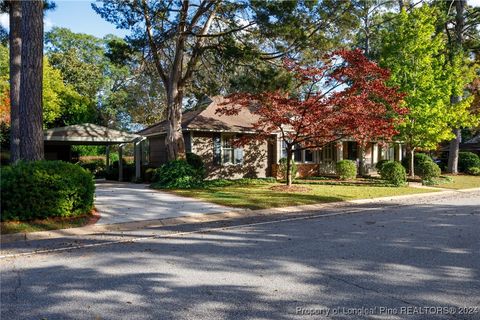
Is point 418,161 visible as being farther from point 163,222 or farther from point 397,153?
point 163,222

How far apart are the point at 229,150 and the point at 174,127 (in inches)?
170

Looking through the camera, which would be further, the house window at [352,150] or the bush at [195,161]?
the house window at [352,150]

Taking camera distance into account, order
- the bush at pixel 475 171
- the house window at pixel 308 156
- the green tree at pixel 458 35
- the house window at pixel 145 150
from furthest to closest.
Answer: the bush at pixel 475 171, the green tree at pixel 458 35, the house window at pixel 308 156, the house window at pixel 145 150

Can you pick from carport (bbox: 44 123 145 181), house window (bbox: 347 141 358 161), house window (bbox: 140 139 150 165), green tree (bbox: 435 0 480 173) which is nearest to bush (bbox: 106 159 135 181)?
house window (bbox: 140 139 150 165)

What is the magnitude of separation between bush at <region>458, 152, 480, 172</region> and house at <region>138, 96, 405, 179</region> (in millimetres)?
11388

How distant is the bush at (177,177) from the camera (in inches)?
619

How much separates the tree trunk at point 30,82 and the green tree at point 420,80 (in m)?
17.4

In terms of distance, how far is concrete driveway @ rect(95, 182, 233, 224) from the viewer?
9164mm

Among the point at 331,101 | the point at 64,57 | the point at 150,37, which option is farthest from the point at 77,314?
the point at 64,57

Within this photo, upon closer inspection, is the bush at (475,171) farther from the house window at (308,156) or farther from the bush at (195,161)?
the bush at (195,161)

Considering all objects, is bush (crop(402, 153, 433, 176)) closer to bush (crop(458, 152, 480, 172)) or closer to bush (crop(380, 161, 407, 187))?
bush (crop(380, 161, 407, 187))

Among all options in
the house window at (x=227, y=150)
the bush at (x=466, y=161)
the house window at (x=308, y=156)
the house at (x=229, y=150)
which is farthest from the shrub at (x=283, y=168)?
the bush at (x=466, y=161)

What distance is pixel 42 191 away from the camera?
7.90 meters

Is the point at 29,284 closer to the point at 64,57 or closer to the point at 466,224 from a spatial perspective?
the point at 466,224
